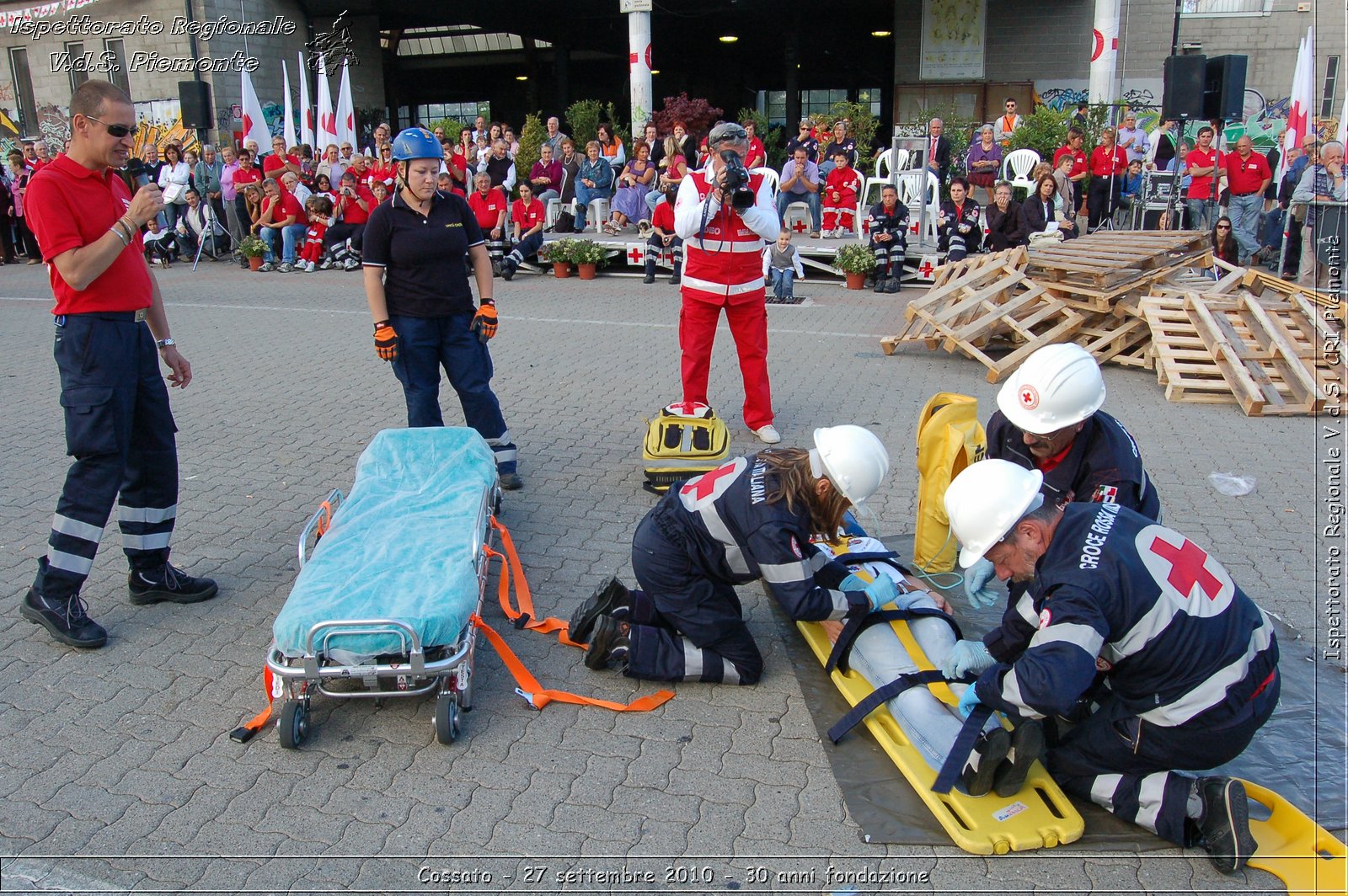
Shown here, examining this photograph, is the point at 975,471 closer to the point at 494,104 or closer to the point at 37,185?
the point at 37,185

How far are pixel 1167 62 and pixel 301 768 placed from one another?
44.4 feet

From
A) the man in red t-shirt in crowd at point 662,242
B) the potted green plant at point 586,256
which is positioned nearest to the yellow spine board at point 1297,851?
the man in red t-shirt in crowd at point 662,242

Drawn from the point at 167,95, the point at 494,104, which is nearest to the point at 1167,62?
the point at 167,95

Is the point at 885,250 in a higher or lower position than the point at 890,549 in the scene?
higher

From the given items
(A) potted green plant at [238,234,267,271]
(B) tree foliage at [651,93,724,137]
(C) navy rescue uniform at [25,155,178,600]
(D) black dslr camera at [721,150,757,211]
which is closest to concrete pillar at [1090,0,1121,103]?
(B) tree foliage at [651,93,724,137]

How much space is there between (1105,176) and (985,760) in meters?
14.4

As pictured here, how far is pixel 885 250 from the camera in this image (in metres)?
13.0

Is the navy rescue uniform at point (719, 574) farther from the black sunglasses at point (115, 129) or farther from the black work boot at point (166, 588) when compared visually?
the black sunglasses at point (115, 129)

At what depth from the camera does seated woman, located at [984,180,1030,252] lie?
12055 mm

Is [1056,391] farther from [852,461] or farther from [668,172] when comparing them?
[668,172]

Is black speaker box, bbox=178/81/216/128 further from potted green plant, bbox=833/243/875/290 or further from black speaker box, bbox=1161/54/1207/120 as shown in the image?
black speaker box, bbox=1161/54/1207/120

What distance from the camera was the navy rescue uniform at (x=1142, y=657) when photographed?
9.28 feet

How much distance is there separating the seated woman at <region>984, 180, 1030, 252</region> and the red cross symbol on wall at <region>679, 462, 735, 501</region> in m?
9.42

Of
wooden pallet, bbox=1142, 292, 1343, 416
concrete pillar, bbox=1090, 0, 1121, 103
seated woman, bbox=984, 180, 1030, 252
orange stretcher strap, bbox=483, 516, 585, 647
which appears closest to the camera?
orange stretcher strap, bbox=483, 516, 585, 647
